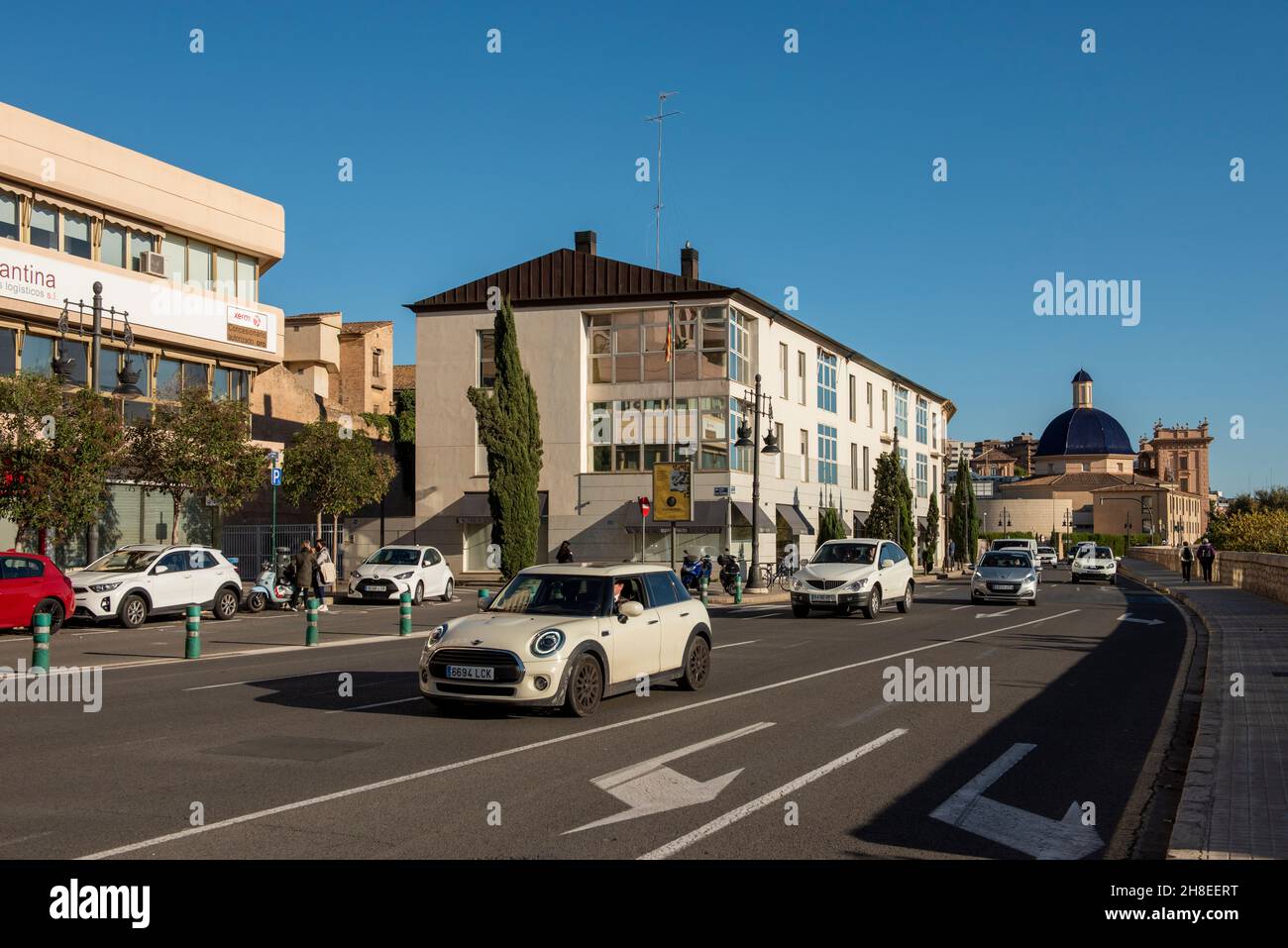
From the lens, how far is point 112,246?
3700 cm

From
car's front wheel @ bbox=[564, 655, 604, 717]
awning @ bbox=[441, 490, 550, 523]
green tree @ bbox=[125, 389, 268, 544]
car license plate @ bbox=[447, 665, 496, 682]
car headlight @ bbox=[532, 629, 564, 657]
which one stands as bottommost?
car's front wheel @ bbox=[564, 655, 604, 717]

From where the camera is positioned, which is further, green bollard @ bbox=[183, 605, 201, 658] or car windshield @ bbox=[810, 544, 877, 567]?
car windshield @ bbox=[810, 544, 877, 567]

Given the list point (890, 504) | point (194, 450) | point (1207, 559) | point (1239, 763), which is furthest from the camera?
point (890, 504)

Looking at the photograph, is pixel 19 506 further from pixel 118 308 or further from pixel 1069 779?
pixel 1069 779

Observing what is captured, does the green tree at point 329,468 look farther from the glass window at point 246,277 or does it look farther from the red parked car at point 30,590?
the red parked car at point 30,590

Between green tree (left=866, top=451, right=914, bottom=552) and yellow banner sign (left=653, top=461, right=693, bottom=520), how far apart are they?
22296 millimetres

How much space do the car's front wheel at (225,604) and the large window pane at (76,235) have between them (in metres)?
14.5

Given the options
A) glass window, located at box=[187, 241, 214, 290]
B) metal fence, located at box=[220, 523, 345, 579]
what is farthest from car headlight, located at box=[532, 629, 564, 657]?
metal fence, located at box=[220, 523, 345, 579]

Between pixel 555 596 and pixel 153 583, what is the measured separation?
589 inches

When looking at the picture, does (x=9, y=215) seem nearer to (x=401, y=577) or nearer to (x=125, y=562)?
(x=125, y=562)

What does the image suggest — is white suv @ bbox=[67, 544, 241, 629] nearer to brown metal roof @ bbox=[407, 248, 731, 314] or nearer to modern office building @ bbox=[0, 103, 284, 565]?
modern office building @ bbox=[0, 103, 284, 565]

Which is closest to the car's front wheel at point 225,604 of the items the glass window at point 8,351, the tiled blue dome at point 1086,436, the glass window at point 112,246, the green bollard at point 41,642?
the green bollard at point 41,642

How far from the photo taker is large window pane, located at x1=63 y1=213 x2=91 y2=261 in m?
35.5

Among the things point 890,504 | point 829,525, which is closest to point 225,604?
point 829,525
